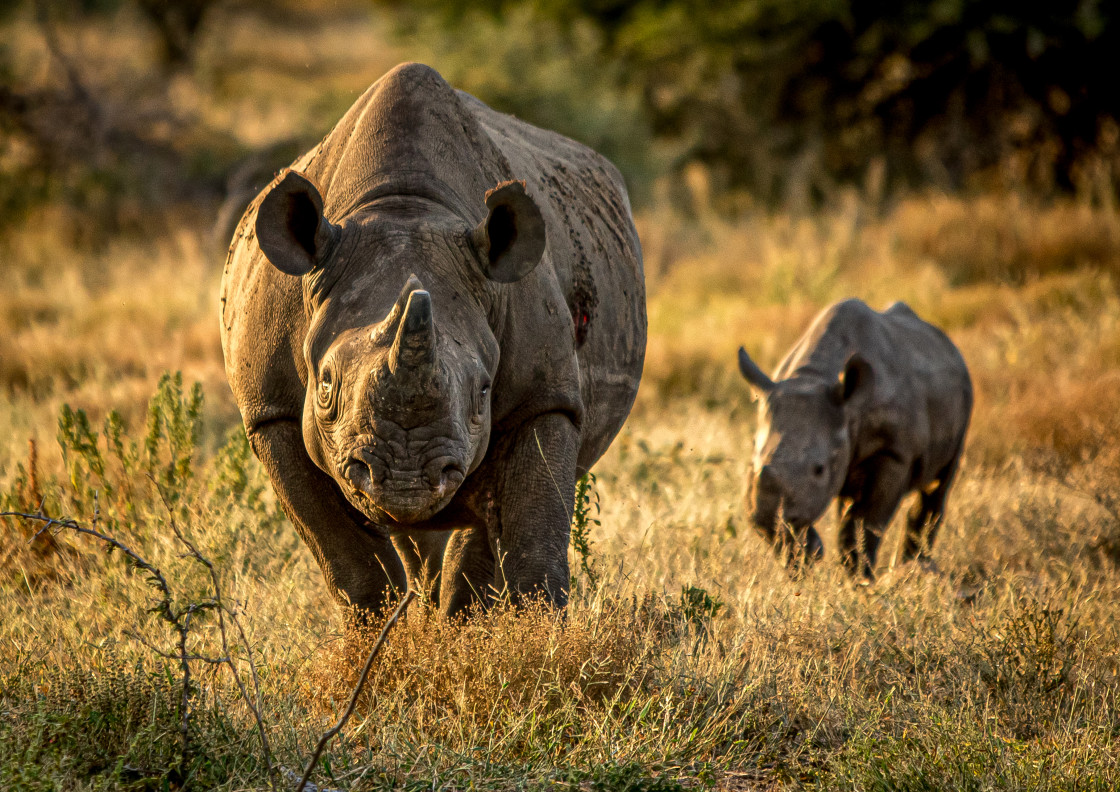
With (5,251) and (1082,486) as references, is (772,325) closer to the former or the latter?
(1082,486)

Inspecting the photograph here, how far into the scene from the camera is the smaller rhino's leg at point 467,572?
504 centimetres

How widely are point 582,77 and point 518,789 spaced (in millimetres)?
15279

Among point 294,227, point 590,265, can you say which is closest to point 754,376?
point 590,265

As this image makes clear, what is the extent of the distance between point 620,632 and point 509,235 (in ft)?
4.54

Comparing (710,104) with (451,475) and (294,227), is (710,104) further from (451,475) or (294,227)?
(451,475)

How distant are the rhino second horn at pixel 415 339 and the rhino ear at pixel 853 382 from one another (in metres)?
3.68

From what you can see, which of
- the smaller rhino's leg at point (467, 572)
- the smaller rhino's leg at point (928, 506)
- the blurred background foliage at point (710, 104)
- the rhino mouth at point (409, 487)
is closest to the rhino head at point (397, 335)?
the rhino mouth at point (409, 487)

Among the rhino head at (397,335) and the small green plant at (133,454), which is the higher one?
the rhino head at (397,335)

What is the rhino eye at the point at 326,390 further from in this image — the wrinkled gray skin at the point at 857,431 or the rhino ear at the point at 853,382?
the rhino ear at the point at 853,382

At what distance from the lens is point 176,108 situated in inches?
744

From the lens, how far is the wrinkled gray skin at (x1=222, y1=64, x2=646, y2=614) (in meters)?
3.47

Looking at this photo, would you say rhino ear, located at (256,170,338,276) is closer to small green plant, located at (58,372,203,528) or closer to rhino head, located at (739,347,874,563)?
small green plant, located at (58,372,203,528)

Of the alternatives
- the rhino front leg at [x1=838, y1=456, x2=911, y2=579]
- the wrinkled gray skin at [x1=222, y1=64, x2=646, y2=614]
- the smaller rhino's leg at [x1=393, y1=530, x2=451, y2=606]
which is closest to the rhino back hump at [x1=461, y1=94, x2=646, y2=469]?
the wrinkled gray skin at [x1=222, y1=64, x2=646, y2=614]

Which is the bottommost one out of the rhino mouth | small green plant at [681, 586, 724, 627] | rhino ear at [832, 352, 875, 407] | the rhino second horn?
small green plant at [681, 586, 724, 627]
